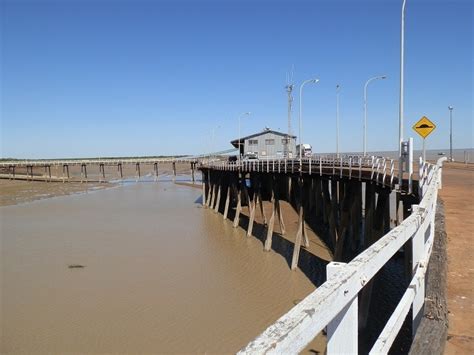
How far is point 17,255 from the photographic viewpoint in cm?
1855

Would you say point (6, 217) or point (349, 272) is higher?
point (349, 272)

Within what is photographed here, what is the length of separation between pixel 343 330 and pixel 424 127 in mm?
11041

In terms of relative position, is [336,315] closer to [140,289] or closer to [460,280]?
[460,280]

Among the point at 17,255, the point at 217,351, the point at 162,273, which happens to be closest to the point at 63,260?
the point at 17,255

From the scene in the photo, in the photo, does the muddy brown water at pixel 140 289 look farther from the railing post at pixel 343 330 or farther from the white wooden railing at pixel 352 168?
the railing post at pixel 343 330

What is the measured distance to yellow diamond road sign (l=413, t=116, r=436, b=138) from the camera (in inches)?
450

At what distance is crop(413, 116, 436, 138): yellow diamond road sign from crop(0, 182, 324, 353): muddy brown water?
5.95m

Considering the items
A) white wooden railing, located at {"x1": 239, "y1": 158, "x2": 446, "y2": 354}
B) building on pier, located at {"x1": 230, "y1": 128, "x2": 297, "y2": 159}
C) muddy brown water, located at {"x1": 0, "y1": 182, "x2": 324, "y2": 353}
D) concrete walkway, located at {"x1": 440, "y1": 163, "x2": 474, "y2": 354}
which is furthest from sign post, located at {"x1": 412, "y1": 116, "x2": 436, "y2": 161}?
building on pier, located at {"x1": 230, "y1": 128, "x2": 297, "y2": 159}

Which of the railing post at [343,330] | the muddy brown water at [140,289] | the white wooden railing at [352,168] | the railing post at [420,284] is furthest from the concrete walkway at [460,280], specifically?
the muddy brown water at [140,289]

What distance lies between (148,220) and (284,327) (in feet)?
91.1

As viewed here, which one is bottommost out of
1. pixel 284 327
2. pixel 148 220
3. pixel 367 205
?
pixel 148 220

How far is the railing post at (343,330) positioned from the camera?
1859 mm

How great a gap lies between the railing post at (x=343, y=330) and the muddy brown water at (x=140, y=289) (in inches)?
323

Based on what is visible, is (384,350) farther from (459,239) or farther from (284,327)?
(459,239)
